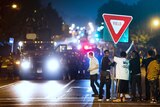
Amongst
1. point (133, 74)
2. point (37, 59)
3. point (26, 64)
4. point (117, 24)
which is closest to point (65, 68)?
point (37, 59)

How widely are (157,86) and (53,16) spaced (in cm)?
9392

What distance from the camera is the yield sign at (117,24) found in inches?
635

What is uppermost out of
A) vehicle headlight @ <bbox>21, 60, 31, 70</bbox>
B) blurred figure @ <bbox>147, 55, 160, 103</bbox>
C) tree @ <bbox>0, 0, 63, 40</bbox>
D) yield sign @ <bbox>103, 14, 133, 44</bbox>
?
tree @ <bbox>0, 0, 63, 40</bbox>

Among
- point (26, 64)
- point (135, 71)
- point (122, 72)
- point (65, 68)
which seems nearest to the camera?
point (122, 72)

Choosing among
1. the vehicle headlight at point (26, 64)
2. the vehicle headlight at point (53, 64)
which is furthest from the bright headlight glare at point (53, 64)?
the vehicle headlight at point (26, 64)

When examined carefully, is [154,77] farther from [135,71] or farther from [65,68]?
[65,68]

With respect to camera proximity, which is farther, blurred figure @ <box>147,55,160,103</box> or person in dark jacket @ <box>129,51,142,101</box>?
person in dark jacket @ <box>129,51,142,101</box>

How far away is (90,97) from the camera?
1852 centimetres

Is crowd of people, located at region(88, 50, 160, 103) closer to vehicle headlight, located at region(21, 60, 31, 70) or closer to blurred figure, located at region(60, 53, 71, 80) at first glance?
blurred figure, located at region(60, 53, 71, 80)

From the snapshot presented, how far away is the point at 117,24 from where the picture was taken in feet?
53.2

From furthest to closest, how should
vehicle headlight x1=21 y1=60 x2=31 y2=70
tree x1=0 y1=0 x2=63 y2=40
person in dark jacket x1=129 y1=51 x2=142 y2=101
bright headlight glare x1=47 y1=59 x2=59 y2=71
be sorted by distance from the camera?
tree x1=0 y1=0 x2=63 y2=40
bright headlight glare x1=47 y1=59 x2=59 y2=71
vehicle headlight x1=21 y1=60 x2=31 y2=70
person in dark jacket x1=129 y1=51 x2=142 y2=101

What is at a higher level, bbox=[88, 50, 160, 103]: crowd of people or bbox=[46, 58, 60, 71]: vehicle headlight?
bbox=[46, 58, 60, 71]: vehicle headlight

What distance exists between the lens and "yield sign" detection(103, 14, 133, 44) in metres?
16.1

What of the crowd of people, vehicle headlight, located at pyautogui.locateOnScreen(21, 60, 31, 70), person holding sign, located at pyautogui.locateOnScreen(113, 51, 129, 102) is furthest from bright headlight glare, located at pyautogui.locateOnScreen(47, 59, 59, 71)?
person holding sign, located at pyautogui.locateOnScreen(113, 51, 129, 102)
